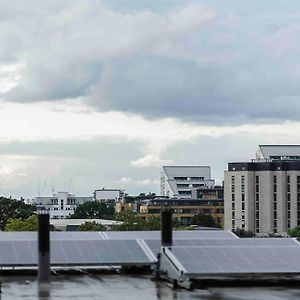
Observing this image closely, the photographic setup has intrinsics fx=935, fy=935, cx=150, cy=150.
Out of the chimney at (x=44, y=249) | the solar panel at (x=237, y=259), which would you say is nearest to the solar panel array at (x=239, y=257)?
the solar panel at (x=237, y=259)

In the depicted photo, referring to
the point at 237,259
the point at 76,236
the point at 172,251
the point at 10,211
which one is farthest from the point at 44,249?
the point at 10,211

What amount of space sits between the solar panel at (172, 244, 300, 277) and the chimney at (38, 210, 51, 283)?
6.14m

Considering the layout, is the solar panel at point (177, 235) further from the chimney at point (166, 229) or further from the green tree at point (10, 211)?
the green tree at point (10, 211)

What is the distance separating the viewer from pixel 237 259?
44812mm

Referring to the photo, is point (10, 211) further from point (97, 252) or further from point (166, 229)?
point (166, 229)

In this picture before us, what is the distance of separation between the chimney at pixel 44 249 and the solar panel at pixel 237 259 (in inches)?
242

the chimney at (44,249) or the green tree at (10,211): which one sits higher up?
the green tree at (10,211)

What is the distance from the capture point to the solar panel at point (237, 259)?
43156 mm

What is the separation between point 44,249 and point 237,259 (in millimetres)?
9306

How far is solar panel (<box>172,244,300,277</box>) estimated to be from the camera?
43156 mm

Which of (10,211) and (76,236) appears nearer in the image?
(76,236)

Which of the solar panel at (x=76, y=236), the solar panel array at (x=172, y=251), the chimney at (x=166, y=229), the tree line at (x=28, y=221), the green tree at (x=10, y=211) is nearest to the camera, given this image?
the solar panel array at (x=172, y=251)

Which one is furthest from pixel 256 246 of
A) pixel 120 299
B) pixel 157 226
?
pixel 157 226

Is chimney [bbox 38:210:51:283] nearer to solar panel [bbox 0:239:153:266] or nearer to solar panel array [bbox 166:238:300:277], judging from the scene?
solar panel [bbox 0:239:153:266]
